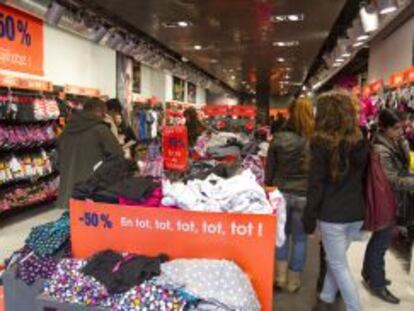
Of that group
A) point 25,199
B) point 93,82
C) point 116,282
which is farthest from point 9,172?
point 116,282

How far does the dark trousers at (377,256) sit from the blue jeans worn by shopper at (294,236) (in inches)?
22.3

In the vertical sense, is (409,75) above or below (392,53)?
below

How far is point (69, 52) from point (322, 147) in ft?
24.2

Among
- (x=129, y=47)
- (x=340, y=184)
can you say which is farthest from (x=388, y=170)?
(x=129, y=47)

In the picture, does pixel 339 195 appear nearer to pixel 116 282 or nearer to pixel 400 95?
pixel 116 282

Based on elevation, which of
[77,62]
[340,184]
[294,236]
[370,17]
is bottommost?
[294,236]

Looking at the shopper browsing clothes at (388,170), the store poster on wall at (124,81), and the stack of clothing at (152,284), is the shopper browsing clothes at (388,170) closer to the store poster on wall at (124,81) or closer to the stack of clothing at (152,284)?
the stack of clothing at (152,284)

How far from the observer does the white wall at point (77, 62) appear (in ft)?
27.7

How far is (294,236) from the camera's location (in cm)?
388

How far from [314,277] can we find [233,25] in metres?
5.29

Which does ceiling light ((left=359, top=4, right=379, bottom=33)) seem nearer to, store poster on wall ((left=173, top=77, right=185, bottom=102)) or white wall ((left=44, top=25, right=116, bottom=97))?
white wall ((left=44, top=25, right=116, bottom=97))

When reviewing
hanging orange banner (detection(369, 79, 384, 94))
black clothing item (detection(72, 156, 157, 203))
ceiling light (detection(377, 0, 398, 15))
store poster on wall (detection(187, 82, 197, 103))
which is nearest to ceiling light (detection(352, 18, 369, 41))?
hanging orange banner (detection(369, 79, 384, 94))

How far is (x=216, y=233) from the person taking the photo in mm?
2055

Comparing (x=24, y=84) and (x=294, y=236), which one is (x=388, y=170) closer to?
(x=294, y=236)
